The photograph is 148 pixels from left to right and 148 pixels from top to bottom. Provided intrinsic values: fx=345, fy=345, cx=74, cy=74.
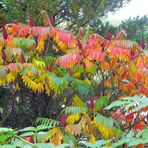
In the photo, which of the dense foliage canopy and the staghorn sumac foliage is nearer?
the staghorn sumac foliage

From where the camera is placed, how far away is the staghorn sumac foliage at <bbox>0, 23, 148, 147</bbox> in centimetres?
324

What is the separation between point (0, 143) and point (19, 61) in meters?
2.75

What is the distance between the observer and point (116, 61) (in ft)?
11.7

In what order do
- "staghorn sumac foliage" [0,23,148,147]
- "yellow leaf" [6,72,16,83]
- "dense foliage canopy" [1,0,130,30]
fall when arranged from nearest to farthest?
"staghorn sumac foliage" [0,23,148,147] < "yellow leaf" [6,72,16,83] < "dense foliage canopy" [1,0,130,30]

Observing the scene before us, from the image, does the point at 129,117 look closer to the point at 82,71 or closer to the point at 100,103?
the point at 100,103

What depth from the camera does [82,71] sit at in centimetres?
359

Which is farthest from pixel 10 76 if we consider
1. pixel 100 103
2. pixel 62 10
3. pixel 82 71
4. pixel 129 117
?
pixel 62 10

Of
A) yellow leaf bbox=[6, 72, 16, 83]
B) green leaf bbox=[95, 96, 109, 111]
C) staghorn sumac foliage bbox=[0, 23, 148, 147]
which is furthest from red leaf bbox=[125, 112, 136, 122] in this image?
yellow leaf bbox=[6, 72, 16, 83]

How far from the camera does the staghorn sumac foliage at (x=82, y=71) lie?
3244mm

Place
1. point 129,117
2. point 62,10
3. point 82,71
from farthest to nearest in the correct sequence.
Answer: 1. point 62,10
2. point 82,71
3. point 129,117

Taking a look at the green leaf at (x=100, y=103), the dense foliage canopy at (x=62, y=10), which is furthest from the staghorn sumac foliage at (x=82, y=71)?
the dense foliage canopy at (x=62, y=10)

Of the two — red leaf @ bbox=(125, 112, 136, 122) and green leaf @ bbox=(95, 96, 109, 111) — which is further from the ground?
green leaf @ bbox=(95, 96, 109, 111)

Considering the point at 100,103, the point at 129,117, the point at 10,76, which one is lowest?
the point at 129,117

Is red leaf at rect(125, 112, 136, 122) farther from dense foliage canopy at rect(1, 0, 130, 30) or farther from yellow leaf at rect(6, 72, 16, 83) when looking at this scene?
dense foliage canopy at rect(1, 0, 130, 30)
